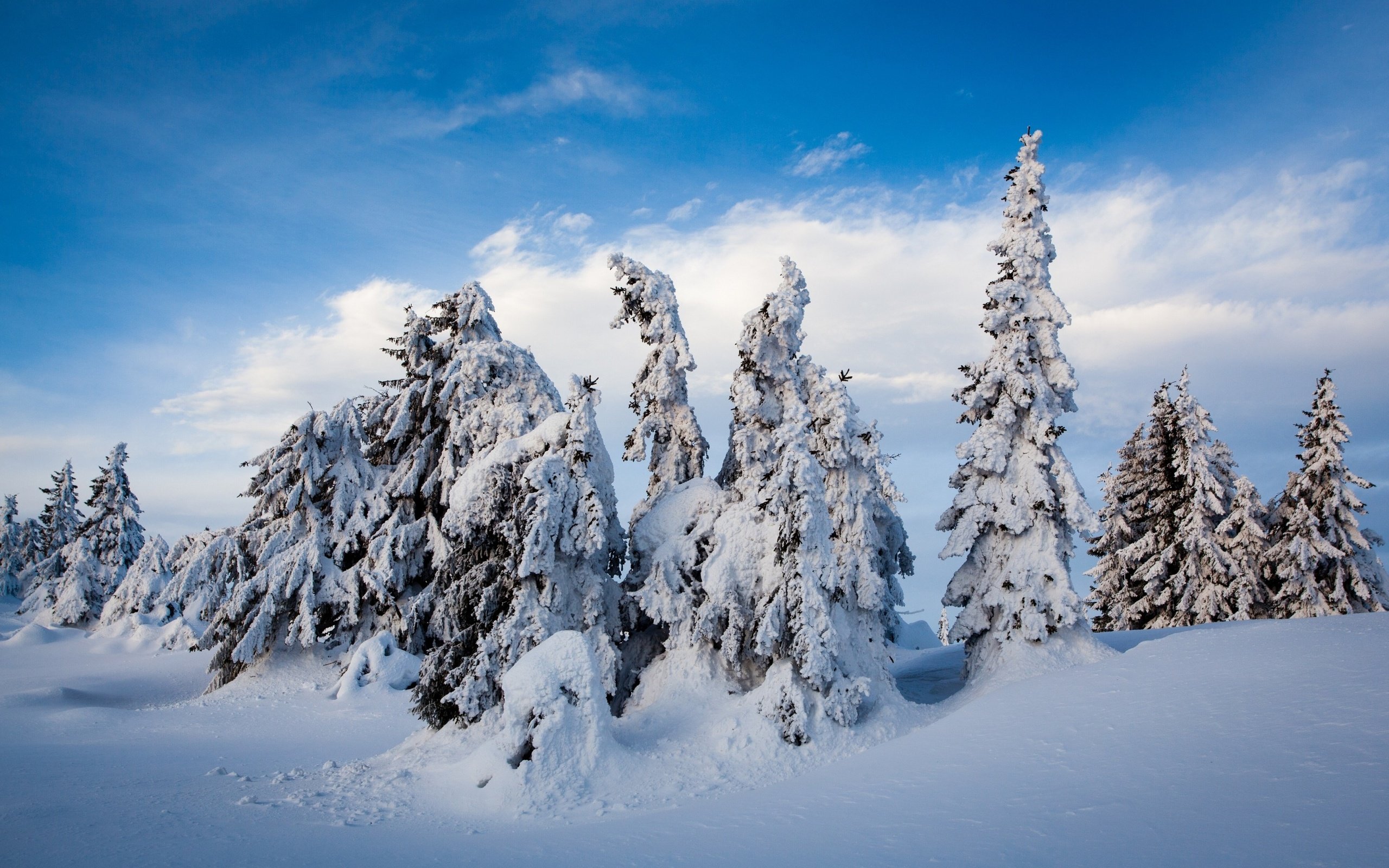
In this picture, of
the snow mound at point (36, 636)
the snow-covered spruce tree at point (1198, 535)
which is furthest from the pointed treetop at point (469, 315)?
the snow-covered spruce tree at point (1198, 535)

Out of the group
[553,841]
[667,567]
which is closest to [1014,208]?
[667,567]

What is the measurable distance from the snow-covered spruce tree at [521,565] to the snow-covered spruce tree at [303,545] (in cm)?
874

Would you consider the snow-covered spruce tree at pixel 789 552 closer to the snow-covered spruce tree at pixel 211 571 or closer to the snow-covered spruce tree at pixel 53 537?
the snow-covered spruce tree at pixel 211 571

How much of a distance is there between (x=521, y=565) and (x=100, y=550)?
41.1 m

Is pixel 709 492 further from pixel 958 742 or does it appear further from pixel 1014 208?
pixel 1014 208

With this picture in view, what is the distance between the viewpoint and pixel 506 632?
54.2 feet

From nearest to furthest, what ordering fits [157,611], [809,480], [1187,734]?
[1187,734]
[809,480]
[157,611]

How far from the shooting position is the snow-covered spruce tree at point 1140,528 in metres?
30.1

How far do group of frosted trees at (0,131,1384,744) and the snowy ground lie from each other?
2019 millimetres

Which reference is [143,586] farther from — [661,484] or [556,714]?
[556,714]

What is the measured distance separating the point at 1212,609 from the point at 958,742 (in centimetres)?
2063

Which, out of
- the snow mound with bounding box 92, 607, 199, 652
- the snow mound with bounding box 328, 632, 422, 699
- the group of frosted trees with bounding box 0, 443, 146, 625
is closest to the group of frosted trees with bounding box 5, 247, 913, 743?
the snow mound with bounding box 328, 632, 422, 699

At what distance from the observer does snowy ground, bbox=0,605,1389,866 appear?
904 centimetres

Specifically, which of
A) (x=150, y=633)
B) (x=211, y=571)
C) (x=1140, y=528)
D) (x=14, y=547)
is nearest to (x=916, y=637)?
(x=1140, y=528)
